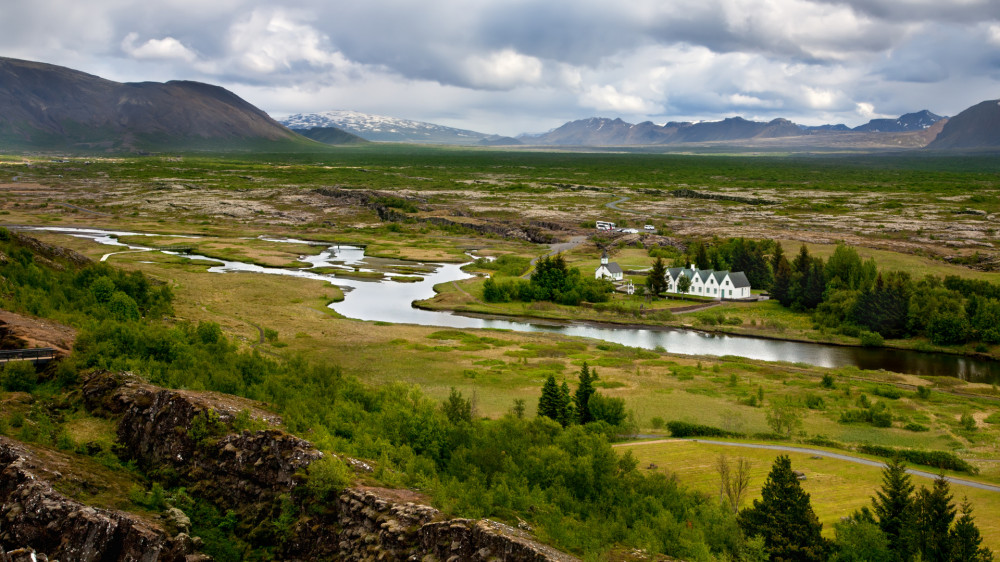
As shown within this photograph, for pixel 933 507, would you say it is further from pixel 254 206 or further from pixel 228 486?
Answer: pixel 254 206

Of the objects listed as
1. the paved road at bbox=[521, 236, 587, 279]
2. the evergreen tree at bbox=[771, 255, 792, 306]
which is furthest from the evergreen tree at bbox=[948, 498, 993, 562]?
the paved road at bbox=[521, 236, 587, 279]

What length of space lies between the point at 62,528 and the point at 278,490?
6068 millimetres

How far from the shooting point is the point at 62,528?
18.4 meters

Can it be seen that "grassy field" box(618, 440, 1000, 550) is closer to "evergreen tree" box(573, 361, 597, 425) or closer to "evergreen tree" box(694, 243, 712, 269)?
"evergreen tree" box(573, 361, 597, 425)

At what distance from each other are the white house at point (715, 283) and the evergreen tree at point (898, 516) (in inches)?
2643

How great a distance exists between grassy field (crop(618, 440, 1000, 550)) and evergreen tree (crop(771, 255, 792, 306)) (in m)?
53.9

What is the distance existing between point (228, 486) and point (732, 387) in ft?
146

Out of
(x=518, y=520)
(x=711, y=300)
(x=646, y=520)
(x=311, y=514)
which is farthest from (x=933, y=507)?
(x=711, y=300)

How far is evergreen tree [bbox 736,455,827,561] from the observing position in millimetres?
27688

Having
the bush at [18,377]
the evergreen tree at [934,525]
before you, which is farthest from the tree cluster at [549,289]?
the bush at [18,377]

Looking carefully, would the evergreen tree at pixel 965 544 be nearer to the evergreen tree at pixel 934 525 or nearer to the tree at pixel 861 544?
the evergreen tree at pixel 934 525

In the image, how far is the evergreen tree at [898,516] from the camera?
27.5m

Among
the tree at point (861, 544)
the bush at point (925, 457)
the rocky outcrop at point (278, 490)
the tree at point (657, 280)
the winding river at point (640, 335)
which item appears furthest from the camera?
the tree at point (657, 280)

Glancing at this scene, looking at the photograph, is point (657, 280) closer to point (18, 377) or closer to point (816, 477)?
point (816, 477)
